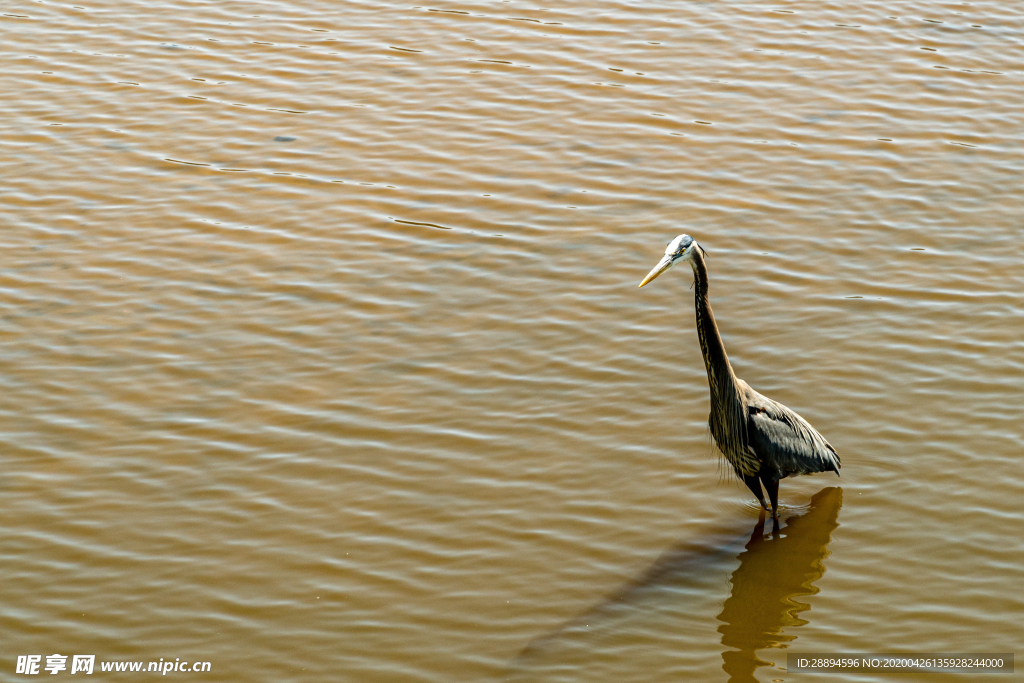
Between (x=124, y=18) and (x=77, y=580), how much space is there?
8.03 meters

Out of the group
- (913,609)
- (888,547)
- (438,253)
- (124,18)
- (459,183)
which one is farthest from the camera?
(124,18)

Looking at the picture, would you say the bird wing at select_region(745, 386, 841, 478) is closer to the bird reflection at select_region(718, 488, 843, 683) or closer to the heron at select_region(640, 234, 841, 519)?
the heron at select_region(640, 234, 841, 519)

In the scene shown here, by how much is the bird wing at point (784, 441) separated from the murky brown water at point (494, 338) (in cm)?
34

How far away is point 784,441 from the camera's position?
19.5ft

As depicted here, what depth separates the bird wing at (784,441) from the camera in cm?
589

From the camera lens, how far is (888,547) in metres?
5.92

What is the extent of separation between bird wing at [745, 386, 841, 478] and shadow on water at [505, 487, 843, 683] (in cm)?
33

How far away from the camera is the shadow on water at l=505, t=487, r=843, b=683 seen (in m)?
5.25

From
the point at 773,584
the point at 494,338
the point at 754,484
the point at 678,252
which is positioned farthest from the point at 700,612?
the point at 494,338

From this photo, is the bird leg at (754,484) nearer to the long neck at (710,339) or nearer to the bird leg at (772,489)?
the bird leg at (772,489)

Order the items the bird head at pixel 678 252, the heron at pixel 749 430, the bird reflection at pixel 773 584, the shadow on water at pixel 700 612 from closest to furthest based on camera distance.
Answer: the shadow on water at pixel 700 612, the bird reflection at pixel 773 584, the bird head at pixel 678 252, the heron at pixel 749 430

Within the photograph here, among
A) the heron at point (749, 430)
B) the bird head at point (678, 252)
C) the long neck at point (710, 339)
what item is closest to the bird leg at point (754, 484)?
the heron at point (749, 430)

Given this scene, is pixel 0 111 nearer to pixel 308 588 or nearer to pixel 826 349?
pixel 308 588

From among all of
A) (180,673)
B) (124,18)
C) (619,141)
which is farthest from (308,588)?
(124,18)
